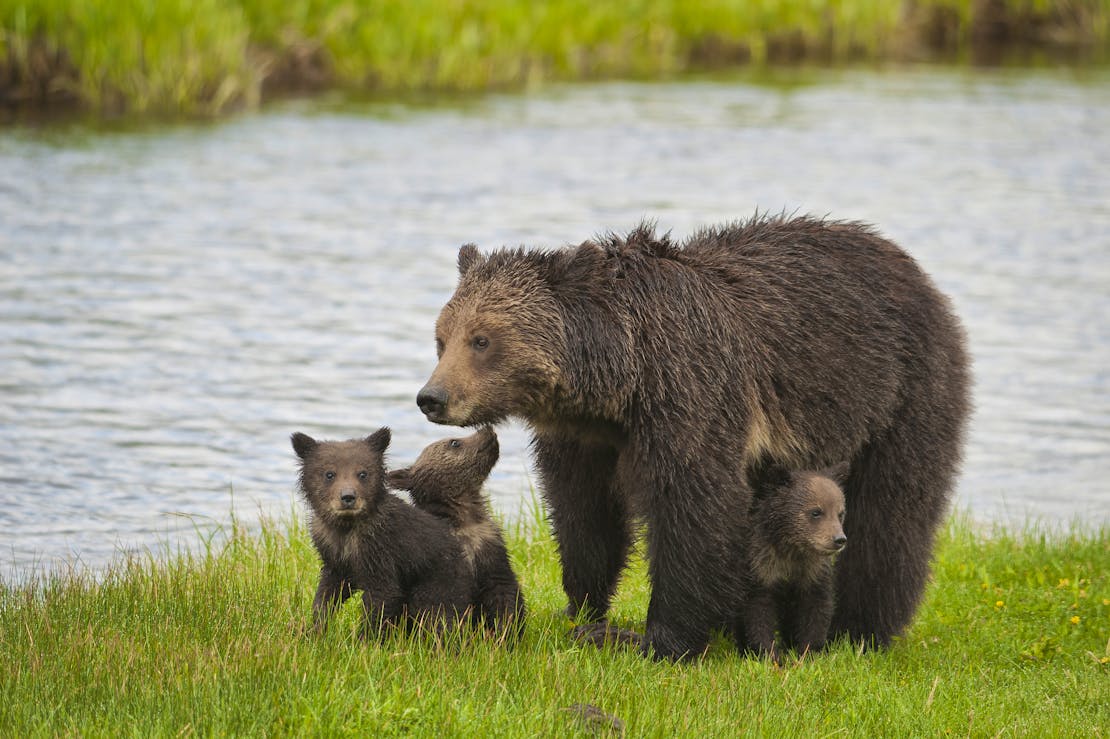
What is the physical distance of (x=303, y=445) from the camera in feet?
22.2

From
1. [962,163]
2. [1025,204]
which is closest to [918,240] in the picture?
[1025,204]

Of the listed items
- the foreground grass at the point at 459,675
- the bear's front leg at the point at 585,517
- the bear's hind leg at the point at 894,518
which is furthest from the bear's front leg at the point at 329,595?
the bear's hind leg at the point at 894,518

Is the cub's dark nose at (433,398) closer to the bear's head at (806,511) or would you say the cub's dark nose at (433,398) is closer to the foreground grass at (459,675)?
the foreground grass at (459,675)

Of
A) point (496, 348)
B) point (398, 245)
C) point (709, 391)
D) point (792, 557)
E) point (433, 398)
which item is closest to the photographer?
point (433, 398)

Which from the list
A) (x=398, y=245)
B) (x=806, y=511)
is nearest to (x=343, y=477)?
(x=806, y=511)

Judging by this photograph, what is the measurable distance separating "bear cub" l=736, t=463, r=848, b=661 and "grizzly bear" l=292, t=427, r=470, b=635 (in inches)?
55.7

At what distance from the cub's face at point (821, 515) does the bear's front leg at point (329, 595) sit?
2027 mm

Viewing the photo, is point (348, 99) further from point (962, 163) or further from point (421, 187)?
point (962, 163)

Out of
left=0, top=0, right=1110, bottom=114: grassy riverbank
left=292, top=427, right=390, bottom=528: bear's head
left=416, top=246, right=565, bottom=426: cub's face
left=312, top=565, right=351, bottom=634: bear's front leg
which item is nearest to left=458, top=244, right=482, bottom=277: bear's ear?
left=416, top=246, right=565, bottom=426: cub's face

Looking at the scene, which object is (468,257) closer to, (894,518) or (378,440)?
(378,440)

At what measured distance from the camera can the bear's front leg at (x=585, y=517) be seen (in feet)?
24.7

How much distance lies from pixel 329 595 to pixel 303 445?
2.15ft

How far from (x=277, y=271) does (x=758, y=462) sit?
35.8 feet

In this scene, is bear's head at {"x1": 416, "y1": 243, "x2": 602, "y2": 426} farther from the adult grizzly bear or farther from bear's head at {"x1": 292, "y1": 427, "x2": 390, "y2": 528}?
bear's head at {"x1": 292, "y1": 427, "x2": 390, "y2": 528}
